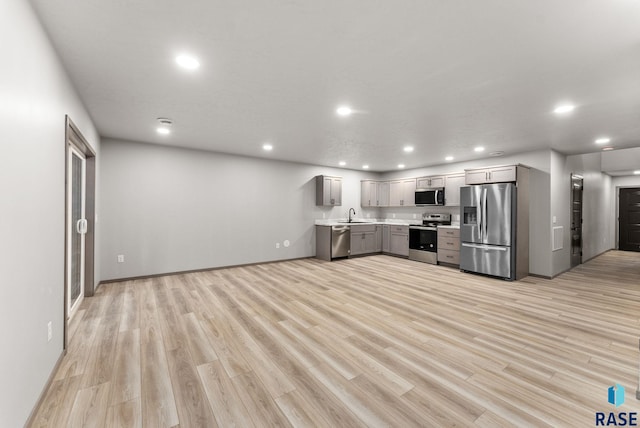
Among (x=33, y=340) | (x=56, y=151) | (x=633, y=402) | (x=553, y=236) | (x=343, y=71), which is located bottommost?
(x=633, y=402)

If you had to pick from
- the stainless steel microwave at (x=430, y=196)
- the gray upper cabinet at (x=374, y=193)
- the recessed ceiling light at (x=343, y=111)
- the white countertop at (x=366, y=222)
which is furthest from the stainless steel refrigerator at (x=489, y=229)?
the recessed ceiling light at (x=343, y=111)

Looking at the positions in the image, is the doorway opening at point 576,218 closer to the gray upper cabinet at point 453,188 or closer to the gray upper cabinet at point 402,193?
the gray upper cabinet at point 453,188

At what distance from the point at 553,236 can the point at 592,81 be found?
3.71 m

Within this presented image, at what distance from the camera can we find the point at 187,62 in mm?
2301

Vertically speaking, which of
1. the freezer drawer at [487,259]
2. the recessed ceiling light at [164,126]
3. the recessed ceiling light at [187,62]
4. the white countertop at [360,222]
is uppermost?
the recessed ceiling light at [164,126]

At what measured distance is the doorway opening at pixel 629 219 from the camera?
8695mm

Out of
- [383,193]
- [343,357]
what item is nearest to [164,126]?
[343,357]

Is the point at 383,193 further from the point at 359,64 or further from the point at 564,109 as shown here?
the point at 359,64

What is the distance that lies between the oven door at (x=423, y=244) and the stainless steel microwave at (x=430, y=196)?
0.68 m

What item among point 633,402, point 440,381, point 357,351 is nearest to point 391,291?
point 357,351

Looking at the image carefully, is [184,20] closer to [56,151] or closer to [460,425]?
[56,151]

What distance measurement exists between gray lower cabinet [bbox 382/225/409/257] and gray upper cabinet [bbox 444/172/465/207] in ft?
3.99

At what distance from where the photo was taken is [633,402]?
187 centimetres

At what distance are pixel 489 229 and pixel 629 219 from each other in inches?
294
